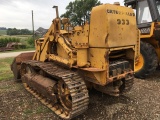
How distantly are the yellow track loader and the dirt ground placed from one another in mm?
268

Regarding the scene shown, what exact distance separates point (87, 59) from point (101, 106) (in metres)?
1.34

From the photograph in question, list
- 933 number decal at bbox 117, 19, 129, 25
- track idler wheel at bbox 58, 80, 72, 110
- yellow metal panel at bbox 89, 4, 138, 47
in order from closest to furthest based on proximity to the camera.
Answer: yellow metal panel at bbox 89, 4, 138, 47 → 933 number decal at bbox 117, 19, 129, 25 → track idler wheel at bbox 58, 80, 72, 110

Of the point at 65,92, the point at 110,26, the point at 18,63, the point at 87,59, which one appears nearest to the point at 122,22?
the point at 110,26

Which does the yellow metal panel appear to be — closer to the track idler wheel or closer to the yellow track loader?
the yellow track loader

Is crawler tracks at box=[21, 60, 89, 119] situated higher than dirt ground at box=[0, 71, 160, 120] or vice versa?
crawler tracks at box=[21, 60, 89, 119]

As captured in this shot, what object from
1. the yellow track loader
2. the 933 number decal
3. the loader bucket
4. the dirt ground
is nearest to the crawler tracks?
the yellow track loader

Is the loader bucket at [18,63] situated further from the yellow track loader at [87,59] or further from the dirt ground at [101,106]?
the yellow track loader at [87,59]

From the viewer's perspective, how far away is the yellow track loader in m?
3.84

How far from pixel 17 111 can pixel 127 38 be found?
3067mm

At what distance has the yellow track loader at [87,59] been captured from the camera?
12.6ft

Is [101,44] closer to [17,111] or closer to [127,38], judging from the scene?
[127,38]

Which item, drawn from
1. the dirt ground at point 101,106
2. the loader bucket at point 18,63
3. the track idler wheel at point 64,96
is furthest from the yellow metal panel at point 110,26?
the loader bucket at point 18,63

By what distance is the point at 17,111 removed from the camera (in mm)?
4605

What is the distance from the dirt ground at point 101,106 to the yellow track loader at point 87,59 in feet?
0.88
